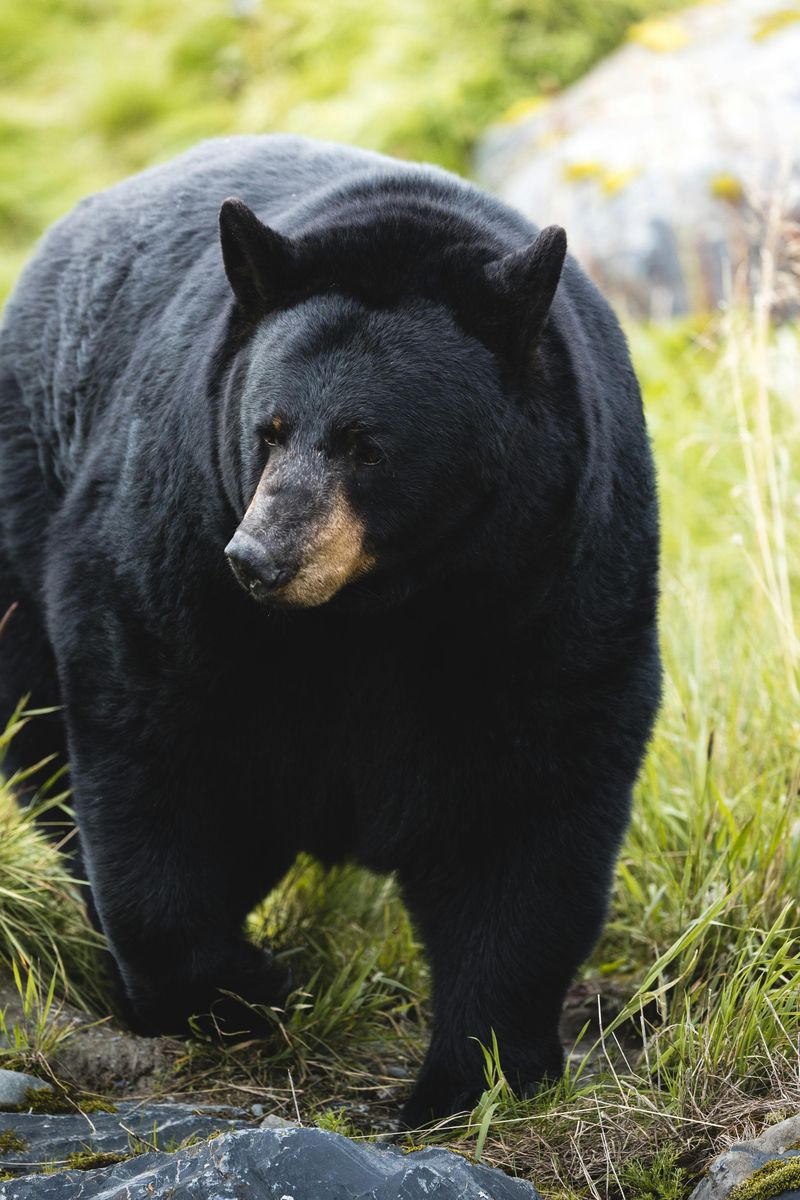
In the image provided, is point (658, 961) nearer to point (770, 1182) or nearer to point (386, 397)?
point (770, 1182)

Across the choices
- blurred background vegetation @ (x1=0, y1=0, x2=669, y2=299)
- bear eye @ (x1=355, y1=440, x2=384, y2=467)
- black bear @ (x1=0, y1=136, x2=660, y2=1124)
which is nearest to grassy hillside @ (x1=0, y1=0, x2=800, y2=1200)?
black bear @ (x1=0, y1=136, x2=660, y2=1124)

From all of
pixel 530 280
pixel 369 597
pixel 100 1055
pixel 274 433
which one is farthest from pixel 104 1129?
pixel 530 280

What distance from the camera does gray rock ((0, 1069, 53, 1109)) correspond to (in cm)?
319

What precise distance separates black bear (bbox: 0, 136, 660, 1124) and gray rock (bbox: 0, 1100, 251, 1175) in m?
0.57

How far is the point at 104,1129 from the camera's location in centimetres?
307

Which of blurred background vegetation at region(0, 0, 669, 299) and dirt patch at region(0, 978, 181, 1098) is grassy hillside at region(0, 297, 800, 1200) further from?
blurred background vegetation at region(0, 0, 669, 299)

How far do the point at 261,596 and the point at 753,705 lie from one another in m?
2.36

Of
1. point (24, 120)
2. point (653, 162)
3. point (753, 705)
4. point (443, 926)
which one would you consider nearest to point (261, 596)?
point (443, 926)

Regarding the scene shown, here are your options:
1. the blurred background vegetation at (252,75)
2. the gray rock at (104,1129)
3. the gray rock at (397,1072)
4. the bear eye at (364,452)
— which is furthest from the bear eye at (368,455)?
the blurred background vegetation at (252,75)

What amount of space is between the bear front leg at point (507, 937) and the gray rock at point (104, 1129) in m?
0.57

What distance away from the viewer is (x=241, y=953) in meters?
3.83

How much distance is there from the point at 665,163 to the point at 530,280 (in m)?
6.36

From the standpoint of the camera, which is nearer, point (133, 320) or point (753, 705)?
point (133, 320)

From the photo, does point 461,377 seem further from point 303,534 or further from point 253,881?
point 253,881
